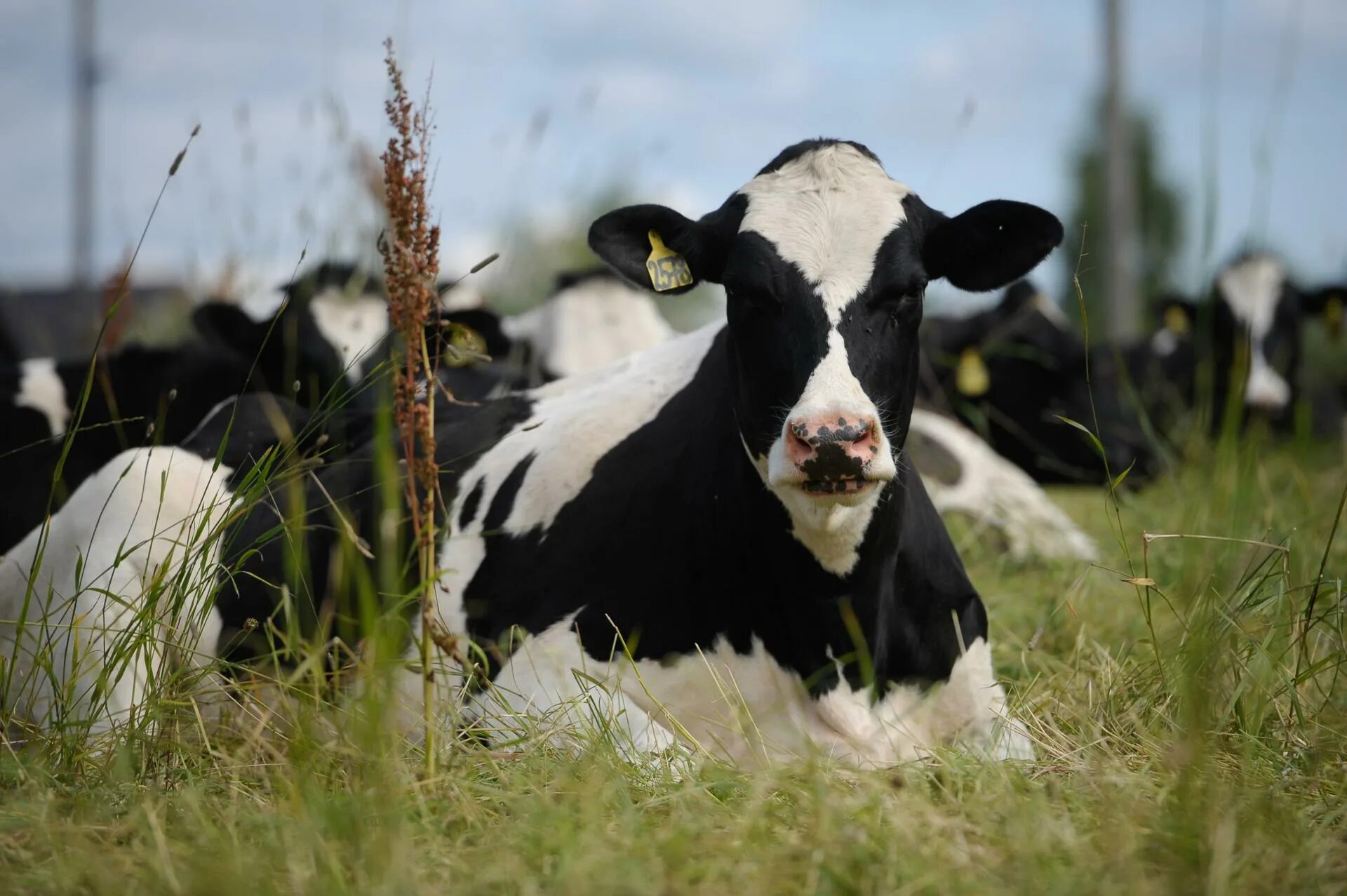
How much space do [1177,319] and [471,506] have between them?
34.3 ft

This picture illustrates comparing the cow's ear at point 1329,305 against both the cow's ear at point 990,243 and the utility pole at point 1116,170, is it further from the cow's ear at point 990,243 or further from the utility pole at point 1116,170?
the cow's ear at point 990,243

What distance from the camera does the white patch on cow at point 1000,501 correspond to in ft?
22.3

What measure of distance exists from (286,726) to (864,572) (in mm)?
1720

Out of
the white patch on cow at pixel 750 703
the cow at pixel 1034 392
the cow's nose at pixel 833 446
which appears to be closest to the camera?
the cow's nose at pixel 833 446

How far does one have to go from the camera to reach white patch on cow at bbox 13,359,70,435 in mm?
7133

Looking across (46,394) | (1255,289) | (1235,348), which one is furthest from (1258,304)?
(46,394)

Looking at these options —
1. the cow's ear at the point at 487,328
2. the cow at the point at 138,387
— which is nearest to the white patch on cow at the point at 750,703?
the cow at the point at 138,387

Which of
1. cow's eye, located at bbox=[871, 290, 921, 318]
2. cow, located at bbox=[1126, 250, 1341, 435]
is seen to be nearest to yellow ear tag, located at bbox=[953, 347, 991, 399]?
cow, located at bbox=[1126, 250, 1341, 435]

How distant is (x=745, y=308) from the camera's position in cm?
365

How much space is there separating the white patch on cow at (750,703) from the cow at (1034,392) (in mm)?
6705

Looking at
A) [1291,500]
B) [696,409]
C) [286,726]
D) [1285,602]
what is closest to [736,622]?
[696,409]

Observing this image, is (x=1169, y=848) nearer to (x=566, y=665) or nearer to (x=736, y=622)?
(x=736, y=622)

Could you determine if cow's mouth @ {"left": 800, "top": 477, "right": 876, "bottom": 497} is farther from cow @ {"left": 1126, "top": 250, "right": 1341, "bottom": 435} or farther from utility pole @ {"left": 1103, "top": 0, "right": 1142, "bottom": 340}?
utility pole @ {"left": 1103, "top": 0, "right": 1142, "bottom": 340}

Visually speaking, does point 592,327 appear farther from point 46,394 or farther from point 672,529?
point 672,529
